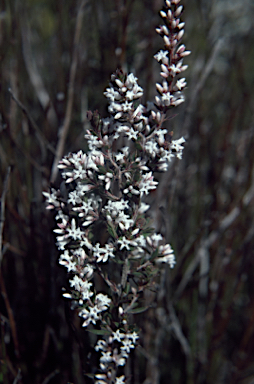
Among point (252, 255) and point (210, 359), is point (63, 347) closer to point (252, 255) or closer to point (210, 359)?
point (210, 359)

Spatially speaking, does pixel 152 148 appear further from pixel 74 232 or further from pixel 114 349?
pixel 114 349

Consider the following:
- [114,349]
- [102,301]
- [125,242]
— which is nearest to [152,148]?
[125,242]

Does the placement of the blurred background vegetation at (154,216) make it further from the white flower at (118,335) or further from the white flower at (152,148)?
the white flower at (152,148)

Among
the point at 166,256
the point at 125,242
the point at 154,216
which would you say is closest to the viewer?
the point at 125,242

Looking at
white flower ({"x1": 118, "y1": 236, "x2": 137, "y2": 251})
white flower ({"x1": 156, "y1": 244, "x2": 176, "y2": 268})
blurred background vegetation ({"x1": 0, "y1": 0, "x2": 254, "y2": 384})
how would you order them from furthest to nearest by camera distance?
1. blurred background vegetation ({"x1": 0, "y1": 0, "x2": 254, "y2": 384})
2. white flower ({"x1": 156, "y1": 244, "x2": 176, "y2": 268})
3. white flower ({"x1": 118, "y1": 236, "x2": 137, "y2": 251})

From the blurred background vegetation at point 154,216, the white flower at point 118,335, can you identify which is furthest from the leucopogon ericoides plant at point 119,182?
the blurred background vegetation at point 154,216

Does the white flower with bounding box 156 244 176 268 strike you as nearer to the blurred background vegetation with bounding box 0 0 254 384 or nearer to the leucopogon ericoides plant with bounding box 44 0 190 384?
the leucopogon ericoides plant with bounding box 44 0 190 384

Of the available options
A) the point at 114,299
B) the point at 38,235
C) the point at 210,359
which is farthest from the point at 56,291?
the point at 210,359

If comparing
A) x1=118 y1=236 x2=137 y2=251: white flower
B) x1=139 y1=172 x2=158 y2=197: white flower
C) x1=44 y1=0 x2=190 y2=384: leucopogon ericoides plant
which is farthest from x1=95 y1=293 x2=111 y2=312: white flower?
x1=139 y1=172 x2=158 y2=197: white flower
